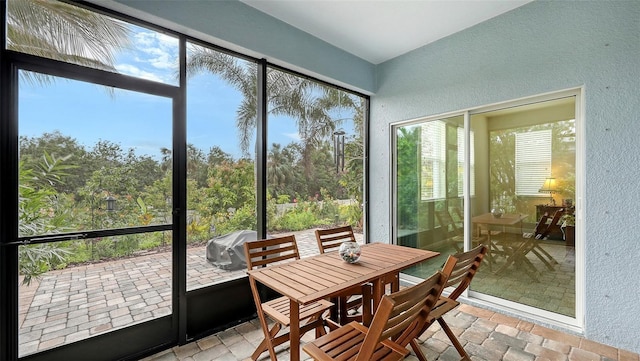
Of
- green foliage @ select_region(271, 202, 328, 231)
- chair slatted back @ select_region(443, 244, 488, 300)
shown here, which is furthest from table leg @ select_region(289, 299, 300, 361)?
green foliage @ select_region(271, 202, 328, 231)

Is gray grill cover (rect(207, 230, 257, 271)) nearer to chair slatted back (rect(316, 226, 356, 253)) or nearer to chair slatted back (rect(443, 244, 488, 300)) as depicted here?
chair slatted back (rect(316, 226, 356, 253))

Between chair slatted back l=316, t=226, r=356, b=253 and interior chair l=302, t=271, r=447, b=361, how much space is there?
1.18 meters

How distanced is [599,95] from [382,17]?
85.3 inches

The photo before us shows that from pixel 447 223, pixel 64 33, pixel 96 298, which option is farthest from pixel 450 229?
pixel 64 33

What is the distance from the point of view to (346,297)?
2.42 m

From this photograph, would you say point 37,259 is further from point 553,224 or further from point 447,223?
point 553,224

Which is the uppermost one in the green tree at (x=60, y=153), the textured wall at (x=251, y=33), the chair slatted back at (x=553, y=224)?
the textured wall at (x=251, y=33)

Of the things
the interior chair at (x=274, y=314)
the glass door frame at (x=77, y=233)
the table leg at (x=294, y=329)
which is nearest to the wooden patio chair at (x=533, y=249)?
the interior chair at (x=274, y=314)

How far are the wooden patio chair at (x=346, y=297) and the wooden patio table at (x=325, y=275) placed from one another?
69mm

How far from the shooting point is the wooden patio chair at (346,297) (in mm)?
2180

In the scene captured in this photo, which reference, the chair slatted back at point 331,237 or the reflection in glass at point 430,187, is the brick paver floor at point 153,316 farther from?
the reflection in glass at point 430,187

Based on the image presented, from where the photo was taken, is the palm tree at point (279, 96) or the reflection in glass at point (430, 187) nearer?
the palm tree at point (279, 96)

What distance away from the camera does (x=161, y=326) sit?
7.94ft

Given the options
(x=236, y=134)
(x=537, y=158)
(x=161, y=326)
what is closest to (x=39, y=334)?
(x=161, y=326)
